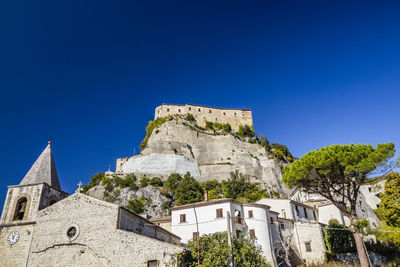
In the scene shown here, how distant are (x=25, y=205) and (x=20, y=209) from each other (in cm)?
67

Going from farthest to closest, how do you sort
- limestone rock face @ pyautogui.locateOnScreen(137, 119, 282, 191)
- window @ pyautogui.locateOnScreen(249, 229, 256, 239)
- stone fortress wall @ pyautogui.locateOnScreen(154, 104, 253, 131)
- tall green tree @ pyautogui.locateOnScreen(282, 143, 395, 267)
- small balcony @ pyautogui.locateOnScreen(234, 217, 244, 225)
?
stone fortress wall @ pyautogui.locateOnScreen(154, 104, 253, 131) → limestone rock face @ pyautogui.locateOnScreen(137, 119, 282, 191) → window @ pyautogui.locateOnScreen(249, 229, 256, 239) → small balcony @ pyautogui.locateOnScreen(234, 217, 244, 225) → tall green tree @ pyautogui.locateOnScreen(282, 143, 395, 267)

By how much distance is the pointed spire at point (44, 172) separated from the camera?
25844 millimetres

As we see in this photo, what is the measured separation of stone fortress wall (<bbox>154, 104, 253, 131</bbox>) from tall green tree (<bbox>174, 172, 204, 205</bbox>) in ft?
131

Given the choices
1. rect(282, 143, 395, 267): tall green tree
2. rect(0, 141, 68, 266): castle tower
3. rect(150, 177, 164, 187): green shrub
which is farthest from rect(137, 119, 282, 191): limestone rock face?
rect(282, 143, 395, 267): tall green tree

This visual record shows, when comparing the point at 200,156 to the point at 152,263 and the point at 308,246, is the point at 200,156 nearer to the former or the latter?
Result: the point at 308,246

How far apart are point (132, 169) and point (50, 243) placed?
41.5 m

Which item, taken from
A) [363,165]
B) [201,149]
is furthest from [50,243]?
[201,149]

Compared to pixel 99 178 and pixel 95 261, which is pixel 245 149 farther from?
pixel 95 261

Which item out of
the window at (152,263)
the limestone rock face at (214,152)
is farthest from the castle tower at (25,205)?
the limestone rock face at (214,152)

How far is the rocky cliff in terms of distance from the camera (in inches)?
2598

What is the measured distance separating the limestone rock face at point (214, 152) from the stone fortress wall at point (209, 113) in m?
7.29

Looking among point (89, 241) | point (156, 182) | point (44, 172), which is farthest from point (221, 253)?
point (156, 182)

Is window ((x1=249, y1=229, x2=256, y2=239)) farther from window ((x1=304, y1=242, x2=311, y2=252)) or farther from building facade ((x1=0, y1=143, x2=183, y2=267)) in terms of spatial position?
building facade ((x1=0, y1=143, x2=183, y2=267))

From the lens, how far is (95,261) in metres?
21.5
